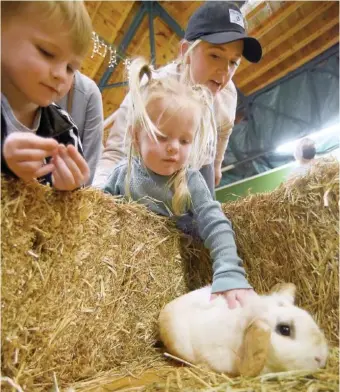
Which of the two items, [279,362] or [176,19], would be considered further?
[176,19]

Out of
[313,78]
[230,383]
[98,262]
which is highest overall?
[313,78]

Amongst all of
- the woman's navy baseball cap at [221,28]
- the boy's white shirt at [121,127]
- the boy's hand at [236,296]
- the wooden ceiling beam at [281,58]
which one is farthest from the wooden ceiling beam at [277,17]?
the boy's hand at [236,296]

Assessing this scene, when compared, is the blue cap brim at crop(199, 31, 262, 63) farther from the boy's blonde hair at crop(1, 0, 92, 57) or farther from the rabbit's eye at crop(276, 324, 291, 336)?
the rabbit's eye at crop(276, 324, 291, 336)

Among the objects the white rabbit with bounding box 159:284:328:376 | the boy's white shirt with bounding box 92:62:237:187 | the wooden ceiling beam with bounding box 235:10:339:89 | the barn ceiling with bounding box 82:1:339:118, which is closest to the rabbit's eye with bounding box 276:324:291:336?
the white rabbit with bounding box 159:284:328:376

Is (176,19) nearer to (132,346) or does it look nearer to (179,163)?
(179,163)

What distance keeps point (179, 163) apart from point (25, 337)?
77cm

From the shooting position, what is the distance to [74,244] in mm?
1021

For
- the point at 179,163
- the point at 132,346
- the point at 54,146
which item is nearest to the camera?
the point at 54,146

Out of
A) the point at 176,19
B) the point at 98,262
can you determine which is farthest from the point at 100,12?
the point at 98,262

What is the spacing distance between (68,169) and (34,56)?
0.83 ft

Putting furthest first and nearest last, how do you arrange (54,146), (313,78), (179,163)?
(313,78), (179,163), (54,146)

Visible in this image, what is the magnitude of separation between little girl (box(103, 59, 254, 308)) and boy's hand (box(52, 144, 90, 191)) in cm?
50

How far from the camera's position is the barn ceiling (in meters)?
3.83

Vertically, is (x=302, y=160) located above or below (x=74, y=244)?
above
